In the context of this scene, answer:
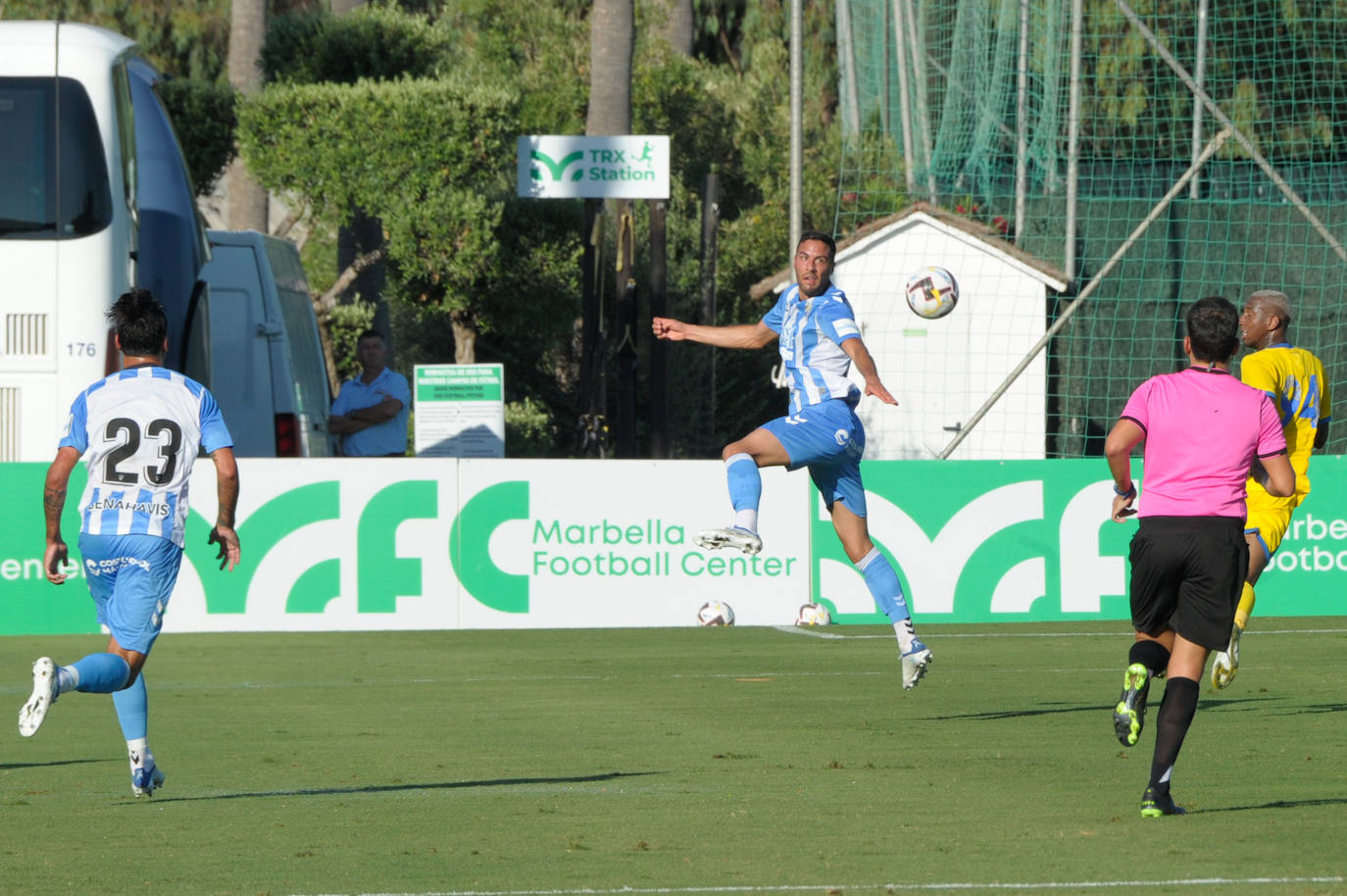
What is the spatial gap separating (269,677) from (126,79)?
6.31m

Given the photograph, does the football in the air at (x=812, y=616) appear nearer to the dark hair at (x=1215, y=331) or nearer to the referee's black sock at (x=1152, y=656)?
the referee's black sock at (x=1152, y=656)

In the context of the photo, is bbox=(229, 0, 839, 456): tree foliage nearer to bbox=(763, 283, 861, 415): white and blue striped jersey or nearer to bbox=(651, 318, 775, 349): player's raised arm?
bbox=(651, 318, 775, 349): player's raised arm

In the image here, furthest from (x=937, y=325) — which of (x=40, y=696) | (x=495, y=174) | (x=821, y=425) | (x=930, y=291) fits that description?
(x=40, y=696)

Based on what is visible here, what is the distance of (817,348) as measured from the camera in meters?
9.85

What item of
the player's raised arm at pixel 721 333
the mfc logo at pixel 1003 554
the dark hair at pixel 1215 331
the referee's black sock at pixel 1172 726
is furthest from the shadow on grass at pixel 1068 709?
the mfc logo at pixel 1003 554

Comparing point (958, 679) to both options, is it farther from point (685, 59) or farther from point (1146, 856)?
point (685, 59)

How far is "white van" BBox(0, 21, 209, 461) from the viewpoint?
15859mm

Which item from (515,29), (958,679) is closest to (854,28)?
(515,29)

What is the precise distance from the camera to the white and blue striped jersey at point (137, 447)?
23.9ft

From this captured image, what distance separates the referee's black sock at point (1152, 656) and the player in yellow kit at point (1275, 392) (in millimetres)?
3398

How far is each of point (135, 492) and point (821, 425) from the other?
3638 mm

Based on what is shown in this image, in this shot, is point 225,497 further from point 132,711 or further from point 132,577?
point 132,711

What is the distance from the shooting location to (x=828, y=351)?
985 cm

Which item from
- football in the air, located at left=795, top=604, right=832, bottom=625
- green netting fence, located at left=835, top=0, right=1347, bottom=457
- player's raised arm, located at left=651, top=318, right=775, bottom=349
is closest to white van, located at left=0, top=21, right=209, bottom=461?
football in the air, located at left=795, top=604, right=832, bottom=625
